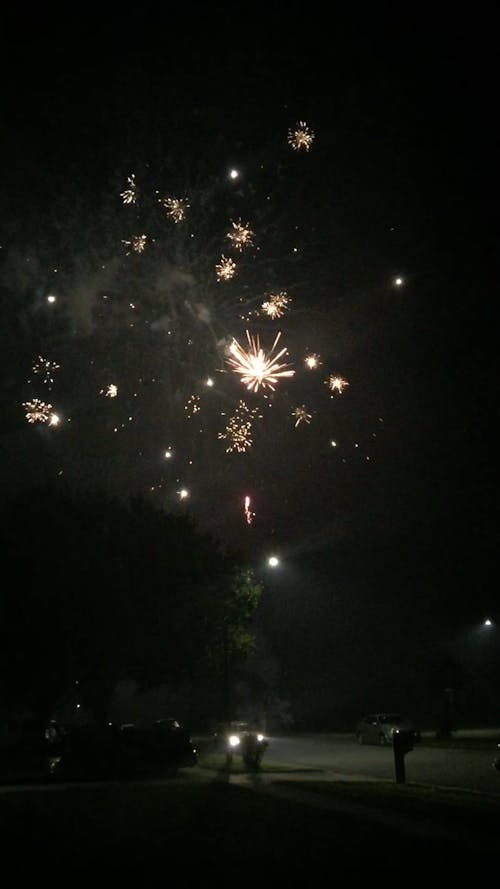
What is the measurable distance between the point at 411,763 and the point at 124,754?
8110mm

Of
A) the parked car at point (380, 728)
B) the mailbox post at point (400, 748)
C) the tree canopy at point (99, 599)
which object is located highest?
the tree canopy at point (99, 599)

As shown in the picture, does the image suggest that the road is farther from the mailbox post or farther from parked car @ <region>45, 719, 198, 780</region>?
parked car @ <region>45, 719, 198, 780</region>

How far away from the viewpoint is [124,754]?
2150cm

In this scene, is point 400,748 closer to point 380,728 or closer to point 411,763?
point 411,763

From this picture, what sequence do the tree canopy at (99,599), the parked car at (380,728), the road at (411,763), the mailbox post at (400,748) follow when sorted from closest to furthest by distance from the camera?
1. the mailbox post at (400,748)
2. the road at (411,763)
3. the tree canopy at (99,599)
4. the parked car at (380,728)

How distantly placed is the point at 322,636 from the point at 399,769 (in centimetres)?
4401

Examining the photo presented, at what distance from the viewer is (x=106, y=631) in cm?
3491

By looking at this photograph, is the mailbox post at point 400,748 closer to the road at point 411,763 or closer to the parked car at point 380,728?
the road at point 411,763

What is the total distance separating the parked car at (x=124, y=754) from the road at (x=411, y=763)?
3.58 metres

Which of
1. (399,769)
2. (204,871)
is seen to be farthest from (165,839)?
(399,769)

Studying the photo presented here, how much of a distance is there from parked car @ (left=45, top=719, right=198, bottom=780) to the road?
11.7 ft

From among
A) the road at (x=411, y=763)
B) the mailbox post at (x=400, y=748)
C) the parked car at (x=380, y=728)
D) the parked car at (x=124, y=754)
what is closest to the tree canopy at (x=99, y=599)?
the road at (x=411, y=763)

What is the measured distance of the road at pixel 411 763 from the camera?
20.3 meters

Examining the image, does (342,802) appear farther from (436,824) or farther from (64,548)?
(64,548)
